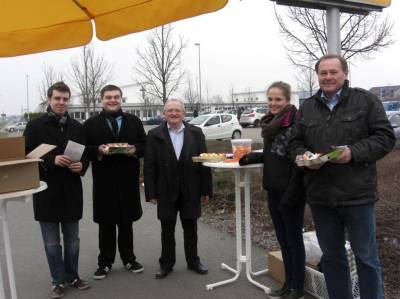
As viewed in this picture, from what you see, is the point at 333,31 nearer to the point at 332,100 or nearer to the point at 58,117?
the point at 332,100

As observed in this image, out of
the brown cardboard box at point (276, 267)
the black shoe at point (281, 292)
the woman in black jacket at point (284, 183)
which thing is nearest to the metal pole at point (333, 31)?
the woman in black jacket at point (284, 183)

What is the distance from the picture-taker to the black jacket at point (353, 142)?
304 centimetres

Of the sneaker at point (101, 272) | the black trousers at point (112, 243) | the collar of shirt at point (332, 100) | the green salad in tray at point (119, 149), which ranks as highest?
the collar of shirt at point (332, 100)

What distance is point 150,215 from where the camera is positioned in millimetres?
7867

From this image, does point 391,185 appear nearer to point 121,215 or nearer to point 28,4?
point 121,215

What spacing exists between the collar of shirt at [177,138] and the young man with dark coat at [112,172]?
37 cm

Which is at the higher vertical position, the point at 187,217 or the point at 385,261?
the point at 187,217

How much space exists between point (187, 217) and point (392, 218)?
2716 mm

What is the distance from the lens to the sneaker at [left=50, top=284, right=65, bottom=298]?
173 inches

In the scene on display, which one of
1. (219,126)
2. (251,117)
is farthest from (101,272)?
(251,117)

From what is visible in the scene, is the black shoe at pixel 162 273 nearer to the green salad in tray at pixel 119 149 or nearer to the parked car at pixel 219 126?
the green salad in tray at pixel 119 149

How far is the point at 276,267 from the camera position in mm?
4617

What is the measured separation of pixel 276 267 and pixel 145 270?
1.51 m

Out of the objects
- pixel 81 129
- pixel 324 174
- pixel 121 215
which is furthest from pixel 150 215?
pixel 324 174
